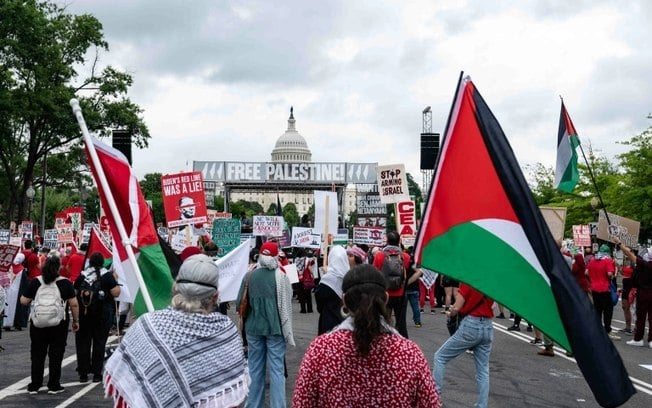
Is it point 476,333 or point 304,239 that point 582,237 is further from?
point 476,333

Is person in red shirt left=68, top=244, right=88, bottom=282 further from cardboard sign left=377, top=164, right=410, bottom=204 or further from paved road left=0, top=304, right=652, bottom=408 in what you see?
cardboard sign left=377, top=164, right=410, bottom=204

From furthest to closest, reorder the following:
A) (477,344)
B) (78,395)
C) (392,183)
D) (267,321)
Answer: (392,183), (78,395), (267,321), (477,344)

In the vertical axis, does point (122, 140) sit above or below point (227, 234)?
above

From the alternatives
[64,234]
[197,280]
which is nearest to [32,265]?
[64,234]

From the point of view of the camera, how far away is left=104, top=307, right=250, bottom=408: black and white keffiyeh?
13.4ft

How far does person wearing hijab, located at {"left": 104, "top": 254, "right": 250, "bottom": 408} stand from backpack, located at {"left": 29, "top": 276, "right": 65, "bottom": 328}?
245 inches

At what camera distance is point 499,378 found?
11633mm

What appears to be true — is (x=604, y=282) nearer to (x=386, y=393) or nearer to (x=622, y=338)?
(x=622, y=338)

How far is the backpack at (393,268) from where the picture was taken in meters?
11.8

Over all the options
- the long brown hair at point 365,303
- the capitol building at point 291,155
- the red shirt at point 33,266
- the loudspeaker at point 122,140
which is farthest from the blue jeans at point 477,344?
the capitol building at point 291,155

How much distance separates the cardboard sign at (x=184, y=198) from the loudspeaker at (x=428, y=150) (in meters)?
7.29

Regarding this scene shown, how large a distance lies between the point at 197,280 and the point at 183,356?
367 mm

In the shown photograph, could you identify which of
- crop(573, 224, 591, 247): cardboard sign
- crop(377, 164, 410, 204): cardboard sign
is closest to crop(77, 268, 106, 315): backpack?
crop(377, 164, 410, 204): cardboard sign

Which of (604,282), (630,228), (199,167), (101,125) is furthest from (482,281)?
(199,167)
